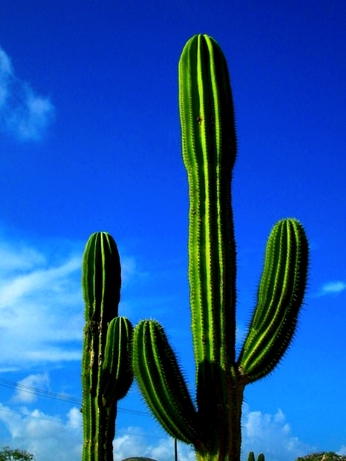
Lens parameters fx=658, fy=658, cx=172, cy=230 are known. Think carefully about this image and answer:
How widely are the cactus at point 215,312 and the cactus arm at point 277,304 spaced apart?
0.4 inches

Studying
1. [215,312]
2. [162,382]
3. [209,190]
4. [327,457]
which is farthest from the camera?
[327,457]

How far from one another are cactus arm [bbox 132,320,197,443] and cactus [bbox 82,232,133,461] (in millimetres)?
4049

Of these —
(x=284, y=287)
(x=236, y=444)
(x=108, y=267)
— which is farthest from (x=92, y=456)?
(x=284, y=287)

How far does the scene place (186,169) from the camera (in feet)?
26.4

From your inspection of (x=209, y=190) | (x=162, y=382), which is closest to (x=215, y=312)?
(x=162, y=382)

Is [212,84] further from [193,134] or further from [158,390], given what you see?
[158,390]

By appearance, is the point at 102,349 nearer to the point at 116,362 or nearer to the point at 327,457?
the point at 116,362

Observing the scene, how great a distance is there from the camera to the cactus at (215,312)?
6.98 metres

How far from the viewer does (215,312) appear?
7.31 m

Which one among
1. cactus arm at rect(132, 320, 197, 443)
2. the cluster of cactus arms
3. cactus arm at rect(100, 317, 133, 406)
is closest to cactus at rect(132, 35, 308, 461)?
cactus arm at rect(132, 320, 197, 443)

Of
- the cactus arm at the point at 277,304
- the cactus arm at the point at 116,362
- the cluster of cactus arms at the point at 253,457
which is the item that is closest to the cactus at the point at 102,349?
the cactus arm at the point at 116,362

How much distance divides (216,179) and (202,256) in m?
0.96

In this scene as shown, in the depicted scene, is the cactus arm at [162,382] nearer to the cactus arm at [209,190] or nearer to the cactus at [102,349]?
the cactus arm at [209,190]

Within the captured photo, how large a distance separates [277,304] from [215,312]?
694 millimetres
